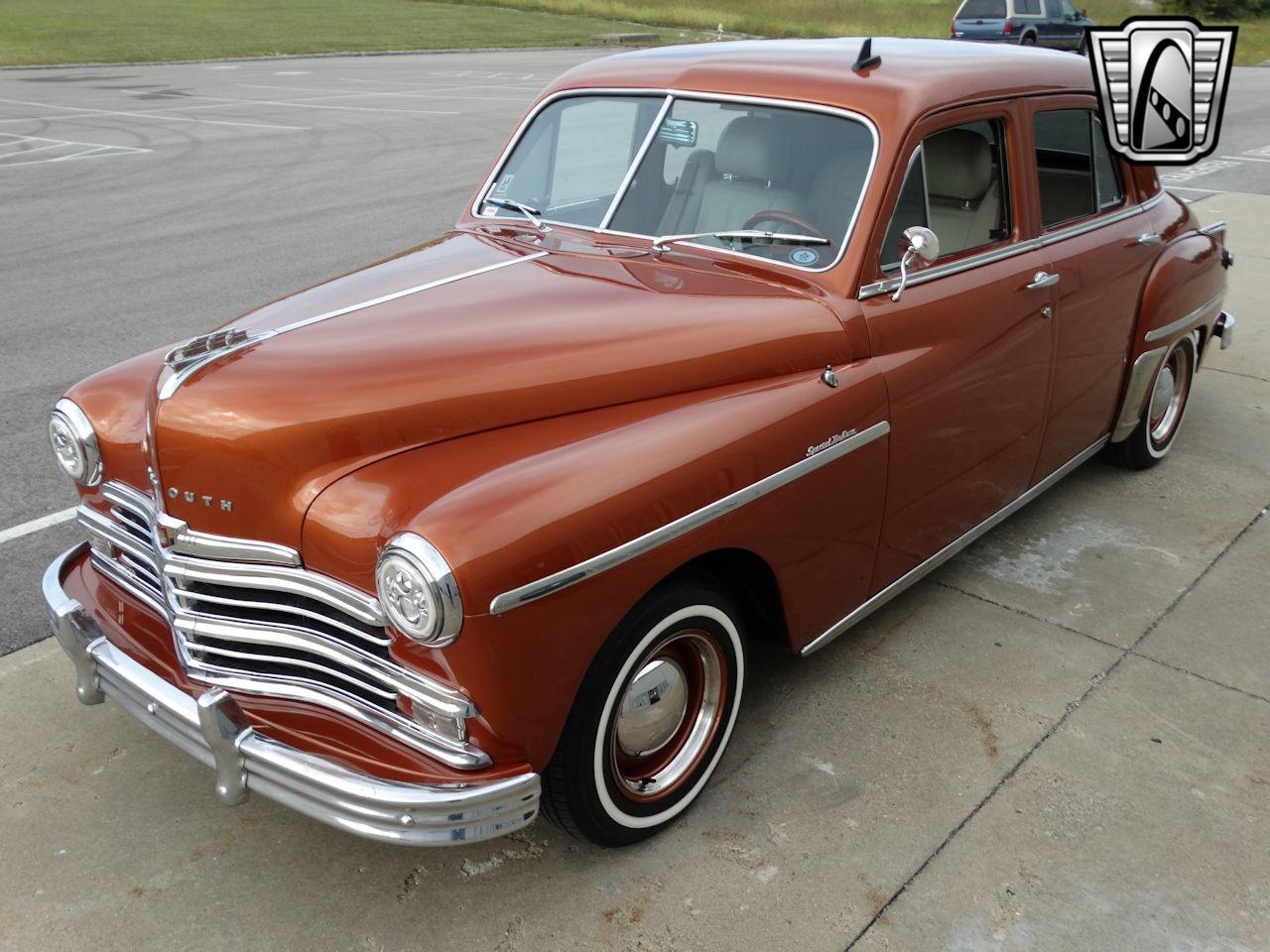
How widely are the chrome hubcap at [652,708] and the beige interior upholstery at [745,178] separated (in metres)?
1.43

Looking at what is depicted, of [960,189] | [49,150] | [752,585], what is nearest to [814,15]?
[49,150]

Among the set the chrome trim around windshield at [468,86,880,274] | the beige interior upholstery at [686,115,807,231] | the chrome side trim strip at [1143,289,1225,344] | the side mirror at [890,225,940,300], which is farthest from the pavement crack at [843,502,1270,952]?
the beige interior upholstery at [686,115,807,231]

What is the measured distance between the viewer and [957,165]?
3.80m

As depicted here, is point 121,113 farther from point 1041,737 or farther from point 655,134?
point 1041,737

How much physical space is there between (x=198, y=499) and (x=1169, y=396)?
4440 millimetres

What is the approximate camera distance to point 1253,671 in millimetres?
3820

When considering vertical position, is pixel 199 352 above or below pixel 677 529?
above

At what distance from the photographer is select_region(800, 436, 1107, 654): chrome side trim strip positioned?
3496mm

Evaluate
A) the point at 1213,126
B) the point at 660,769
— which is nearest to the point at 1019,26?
the point at 1213,126

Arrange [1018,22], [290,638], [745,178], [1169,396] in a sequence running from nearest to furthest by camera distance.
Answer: [290,638] → [745,178] → [1169,396] → [1018,22]

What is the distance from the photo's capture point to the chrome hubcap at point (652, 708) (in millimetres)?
2910

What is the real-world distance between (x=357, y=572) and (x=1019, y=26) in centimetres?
2174

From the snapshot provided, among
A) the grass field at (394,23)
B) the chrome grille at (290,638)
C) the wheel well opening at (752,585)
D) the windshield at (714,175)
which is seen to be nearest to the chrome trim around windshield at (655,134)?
the windshield at (714,175)

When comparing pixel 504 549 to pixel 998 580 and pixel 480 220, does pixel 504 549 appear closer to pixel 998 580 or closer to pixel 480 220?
pixel 480 220
